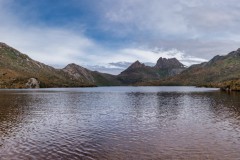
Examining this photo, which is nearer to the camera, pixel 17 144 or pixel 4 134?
pixel 17 144

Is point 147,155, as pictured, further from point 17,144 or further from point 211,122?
point 211,122

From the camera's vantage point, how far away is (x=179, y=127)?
5984 centimetres

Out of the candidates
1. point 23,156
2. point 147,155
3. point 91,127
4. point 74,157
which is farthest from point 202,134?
point 23,156

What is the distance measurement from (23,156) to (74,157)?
6892 millimetres

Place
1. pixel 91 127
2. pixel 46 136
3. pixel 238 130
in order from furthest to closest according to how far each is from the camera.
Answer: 1. pixel 91 127
2. pixel 238 130
3. pixel 46 136

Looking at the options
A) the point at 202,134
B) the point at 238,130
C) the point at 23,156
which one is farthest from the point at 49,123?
the point at 238,130

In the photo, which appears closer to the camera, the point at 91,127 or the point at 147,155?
the point at 147,155

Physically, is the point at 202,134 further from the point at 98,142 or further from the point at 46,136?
the point at 46,136

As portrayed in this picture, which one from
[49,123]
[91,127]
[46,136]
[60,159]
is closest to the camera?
[60,159]

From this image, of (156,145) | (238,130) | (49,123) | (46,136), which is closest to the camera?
(156,145)

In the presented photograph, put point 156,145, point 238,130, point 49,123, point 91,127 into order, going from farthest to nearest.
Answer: point 49,123 → point 91,127 → point 238,130 → point 156,145

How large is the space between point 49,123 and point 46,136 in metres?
16.0

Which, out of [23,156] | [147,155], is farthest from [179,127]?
[23,156]

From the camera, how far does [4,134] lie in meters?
51.5
